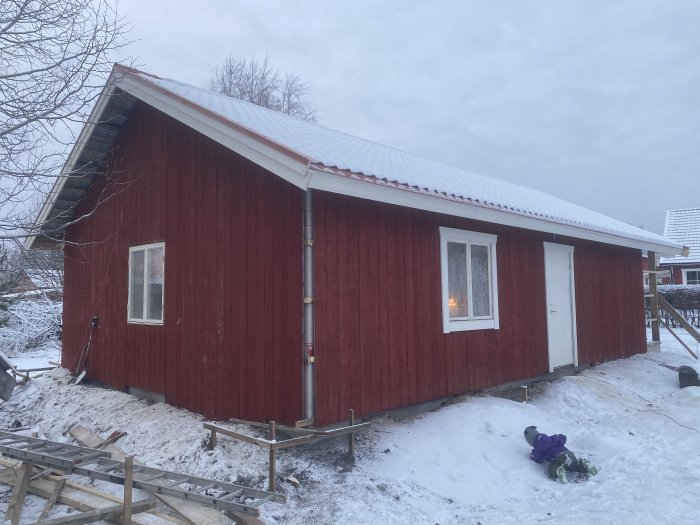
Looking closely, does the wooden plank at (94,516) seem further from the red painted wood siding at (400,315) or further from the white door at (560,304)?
the white door at (560,304)

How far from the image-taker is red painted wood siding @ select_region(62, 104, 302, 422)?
554 cm

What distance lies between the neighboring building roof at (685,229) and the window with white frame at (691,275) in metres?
0.61

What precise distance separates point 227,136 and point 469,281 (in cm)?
385

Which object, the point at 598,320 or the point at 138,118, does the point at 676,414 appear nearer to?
the point at 598,320

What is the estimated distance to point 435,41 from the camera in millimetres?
26828

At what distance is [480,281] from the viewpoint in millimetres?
7629

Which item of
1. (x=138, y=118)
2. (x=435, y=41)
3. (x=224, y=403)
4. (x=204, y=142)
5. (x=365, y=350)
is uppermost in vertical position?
(x=435, y=41)

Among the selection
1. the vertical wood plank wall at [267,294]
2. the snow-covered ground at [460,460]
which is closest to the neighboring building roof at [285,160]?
the vertical wood plank wall at [267,294]

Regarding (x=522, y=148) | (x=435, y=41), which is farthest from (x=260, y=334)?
(x=522, y=148)

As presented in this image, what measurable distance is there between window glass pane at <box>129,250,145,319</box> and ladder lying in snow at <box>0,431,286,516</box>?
287cm

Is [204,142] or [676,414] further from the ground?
[204,142]

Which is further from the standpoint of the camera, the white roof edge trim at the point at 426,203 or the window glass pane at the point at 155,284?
the window glass pane at the point at 155,284

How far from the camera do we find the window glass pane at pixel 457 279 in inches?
281

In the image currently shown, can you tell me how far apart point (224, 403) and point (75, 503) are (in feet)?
6.40
